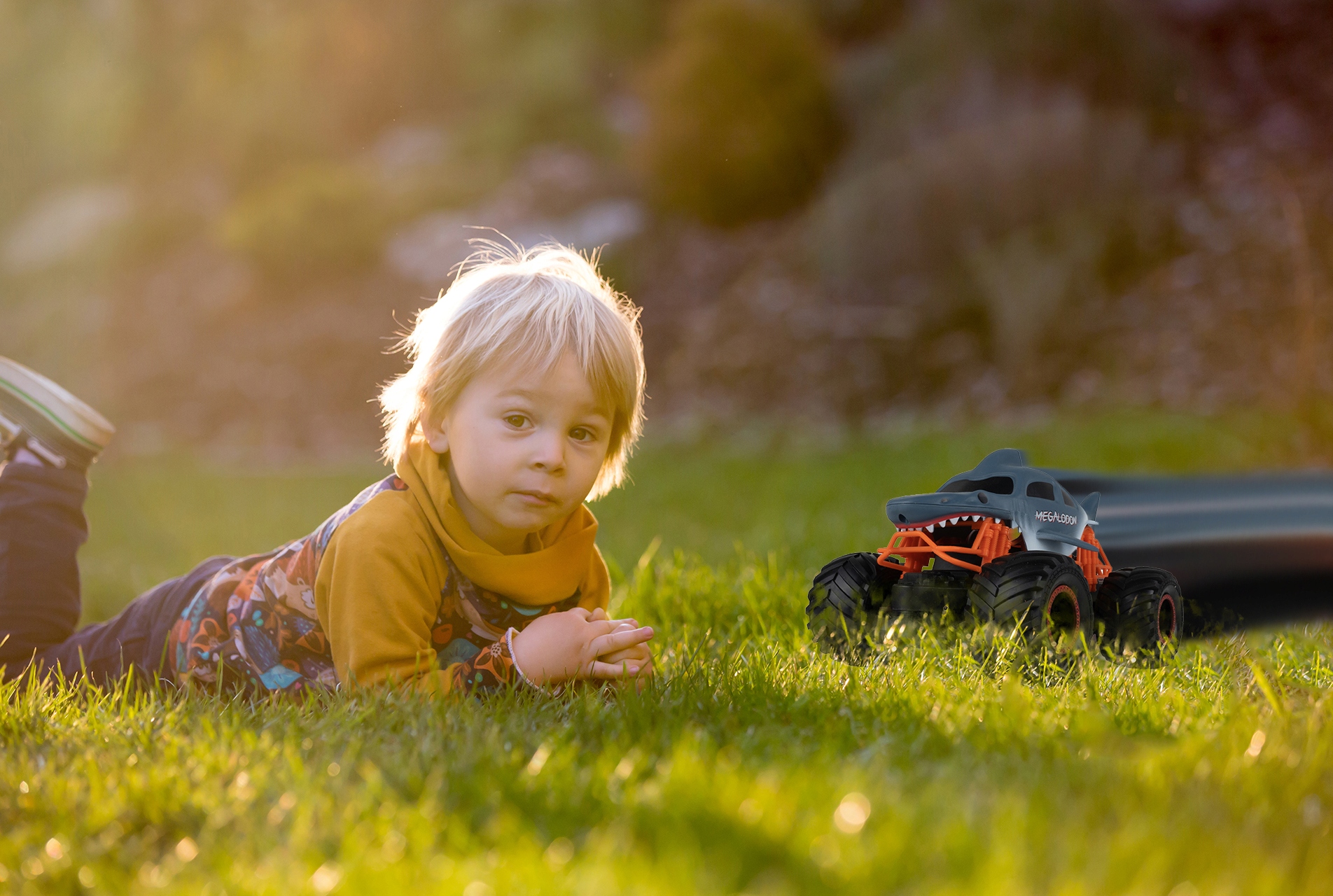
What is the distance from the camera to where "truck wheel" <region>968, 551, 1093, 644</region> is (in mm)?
2076

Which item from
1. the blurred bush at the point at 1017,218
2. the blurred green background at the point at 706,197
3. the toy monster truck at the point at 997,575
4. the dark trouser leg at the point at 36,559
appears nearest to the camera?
the toy monster truck at the point at 997,575

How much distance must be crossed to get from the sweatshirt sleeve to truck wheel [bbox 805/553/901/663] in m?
0.86

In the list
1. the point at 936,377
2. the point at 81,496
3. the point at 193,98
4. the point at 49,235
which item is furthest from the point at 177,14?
the point at 81,496

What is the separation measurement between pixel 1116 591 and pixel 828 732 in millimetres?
1032

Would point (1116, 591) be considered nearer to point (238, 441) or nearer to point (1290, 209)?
point (1290, 209)

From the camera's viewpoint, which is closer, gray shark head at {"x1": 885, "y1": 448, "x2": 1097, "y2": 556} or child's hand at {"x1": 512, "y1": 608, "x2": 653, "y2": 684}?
child's hand at {"x1": 512, "y1": 608, "x2": 653, "y2": 684}

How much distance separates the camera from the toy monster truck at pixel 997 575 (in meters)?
2.13

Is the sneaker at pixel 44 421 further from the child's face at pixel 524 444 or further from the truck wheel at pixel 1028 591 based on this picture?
the truck wheel at pixel 1028 591

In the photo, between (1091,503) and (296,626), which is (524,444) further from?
(1091,503)

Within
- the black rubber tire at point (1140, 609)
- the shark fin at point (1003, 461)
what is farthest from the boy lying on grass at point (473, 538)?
the black rubber tire at point (1140, 609)

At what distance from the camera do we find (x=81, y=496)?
120 inches

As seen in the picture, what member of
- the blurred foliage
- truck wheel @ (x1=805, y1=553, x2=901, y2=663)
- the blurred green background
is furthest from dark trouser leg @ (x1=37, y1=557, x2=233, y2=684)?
the blurred foliage

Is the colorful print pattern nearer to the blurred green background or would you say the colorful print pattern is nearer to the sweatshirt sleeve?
the sweatshirt sleeve

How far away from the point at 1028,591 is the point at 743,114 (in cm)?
1064
